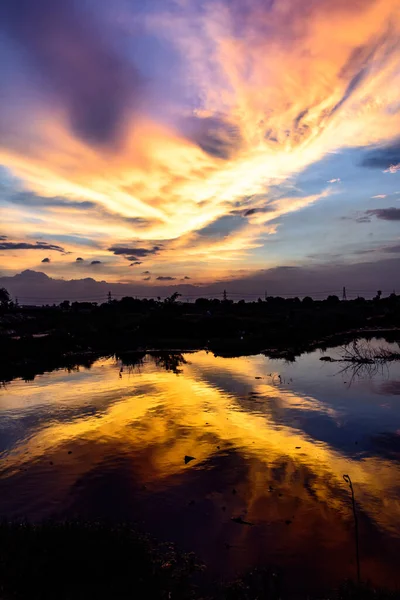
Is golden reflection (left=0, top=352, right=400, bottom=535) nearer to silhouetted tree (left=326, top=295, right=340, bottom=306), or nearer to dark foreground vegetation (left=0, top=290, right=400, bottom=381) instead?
dark foreground vegetation (left=0, top=290, right=400, bottom=381)

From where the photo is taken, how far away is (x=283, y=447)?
13789 mm

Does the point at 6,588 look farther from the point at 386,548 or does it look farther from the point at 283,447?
the point at 283,447

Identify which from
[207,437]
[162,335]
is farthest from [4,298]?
[207,437]

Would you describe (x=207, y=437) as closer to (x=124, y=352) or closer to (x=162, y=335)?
(x=124, y=352)

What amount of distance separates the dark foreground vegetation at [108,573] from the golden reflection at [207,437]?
250 cm

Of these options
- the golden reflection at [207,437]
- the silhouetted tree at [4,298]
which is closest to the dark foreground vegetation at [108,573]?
the golden reflection at [207,437]

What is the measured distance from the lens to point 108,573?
6.89 metres

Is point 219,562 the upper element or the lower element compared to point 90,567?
lower

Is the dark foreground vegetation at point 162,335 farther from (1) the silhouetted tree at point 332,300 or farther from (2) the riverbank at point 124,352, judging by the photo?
(1) the silhouetted tree at point 332,300

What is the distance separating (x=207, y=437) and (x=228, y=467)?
2.75 meters

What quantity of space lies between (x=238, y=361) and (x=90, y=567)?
1058 inches

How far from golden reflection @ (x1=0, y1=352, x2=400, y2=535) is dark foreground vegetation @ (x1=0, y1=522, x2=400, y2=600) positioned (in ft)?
Result: 8.22

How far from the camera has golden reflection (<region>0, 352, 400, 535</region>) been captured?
10727 mm

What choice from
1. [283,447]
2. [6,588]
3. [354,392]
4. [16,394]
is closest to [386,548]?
[283,447]
